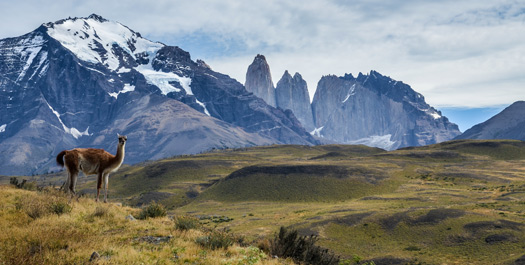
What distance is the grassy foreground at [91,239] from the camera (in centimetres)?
1195

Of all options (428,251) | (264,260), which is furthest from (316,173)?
(264,260)

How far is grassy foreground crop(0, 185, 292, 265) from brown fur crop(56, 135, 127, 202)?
4.83ft

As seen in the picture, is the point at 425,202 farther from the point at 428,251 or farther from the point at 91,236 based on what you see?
the point at 91,236

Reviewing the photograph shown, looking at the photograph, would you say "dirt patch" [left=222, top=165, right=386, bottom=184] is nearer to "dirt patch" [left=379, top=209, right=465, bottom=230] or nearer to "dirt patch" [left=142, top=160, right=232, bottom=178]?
"dirt patch" [left=142, top=160, right=232, bottom=178]

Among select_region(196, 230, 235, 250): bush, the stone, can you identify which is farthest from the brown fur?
the stone

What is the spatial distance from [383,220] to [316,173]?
68.7m

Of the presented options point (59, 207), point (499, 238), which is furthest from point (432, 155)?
point (59, 207)

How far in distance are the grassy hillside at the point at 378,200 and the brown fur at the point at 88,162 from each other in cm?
887

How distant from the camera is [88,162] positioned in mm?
20406

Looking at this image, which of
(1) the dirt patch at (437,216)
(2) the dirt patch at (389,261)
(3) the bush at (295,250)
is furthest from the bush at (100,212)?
(1) the dirt patch at (437,216)

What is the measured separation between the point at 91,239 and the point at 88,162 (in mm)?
7391

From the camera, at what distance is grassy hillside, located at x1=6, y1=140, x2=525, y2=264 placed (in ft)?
188

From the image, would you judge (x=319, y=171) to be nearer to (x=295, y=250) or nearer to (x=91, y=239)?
(x=295, y=250)

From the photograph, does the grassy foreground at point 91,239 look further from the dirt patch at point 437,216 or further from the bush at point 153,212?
the dirt patch at point 437,216
